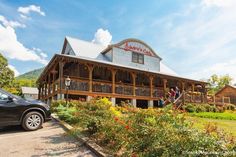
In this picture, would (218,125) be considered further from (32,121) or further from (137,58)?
(137,58)

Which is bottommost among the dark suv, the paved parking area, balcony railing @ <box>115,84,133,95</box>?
the paved parking area

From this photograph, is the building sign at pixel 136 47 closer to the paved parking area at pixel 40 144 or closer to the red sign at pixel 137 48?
the red sign at pixel 137 48

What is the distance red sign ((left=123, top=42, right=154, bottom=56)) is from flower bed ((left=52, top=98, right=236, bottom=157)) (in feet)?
53.5

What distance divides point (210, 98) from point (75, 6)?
19.3 metres

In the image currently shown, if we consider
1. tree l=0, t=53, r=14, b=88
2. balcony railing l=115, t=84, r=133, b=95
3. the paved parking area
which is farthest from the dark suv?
tree l=0, t=53, r=14, b=88

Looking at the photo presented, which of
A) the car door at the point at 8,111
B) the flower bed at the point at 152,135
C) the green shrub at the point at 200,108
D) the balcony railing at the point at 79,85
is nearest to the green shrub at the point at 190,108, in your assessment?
the green shrub at the point at 200,108

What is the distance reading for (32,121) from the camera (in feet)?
26.1

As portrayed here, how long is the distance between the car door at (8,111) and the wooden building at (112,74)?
23.6 feet

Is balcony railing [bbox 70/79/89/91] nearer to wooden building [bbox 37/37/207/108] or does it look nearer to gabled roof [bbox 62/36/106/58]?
wooden building [bbox 37/37/207/108]

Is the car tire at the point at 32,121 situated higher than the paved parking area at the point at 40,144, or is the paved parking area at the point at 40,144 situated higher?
the car tire at the point at 32,121

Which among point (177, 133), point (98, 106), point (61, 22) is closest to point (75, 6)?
point (61, 22)

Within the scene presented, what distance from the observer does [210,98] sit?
79.0 ft

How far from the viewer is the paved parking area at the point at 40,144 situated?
518cm

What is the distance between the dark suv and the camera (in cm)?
738
